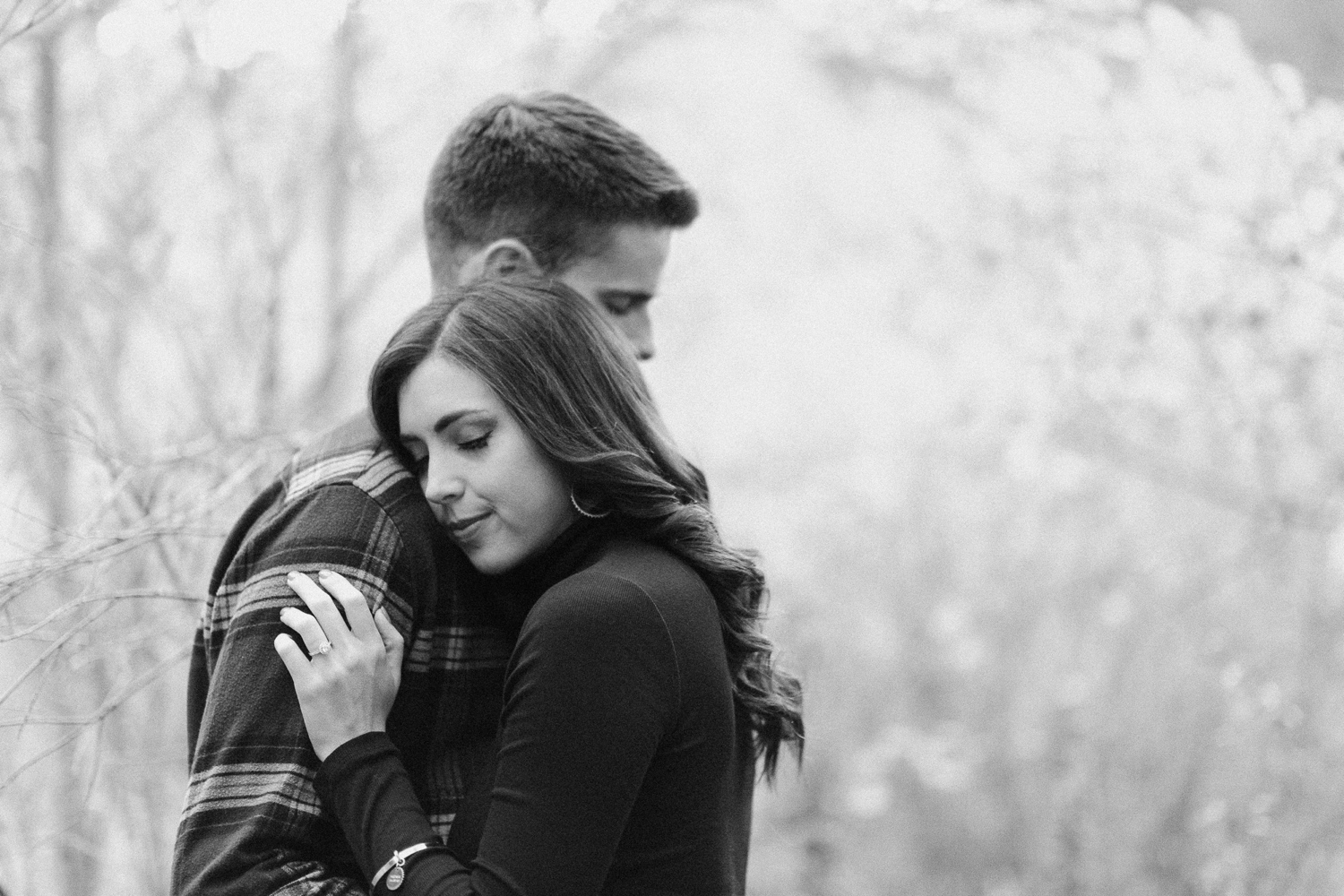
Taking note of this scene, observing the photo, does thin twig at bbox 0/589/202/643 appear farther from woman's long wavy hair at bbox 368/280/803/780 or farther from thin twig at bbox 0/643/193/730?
woman's long wavy hair at bbox 368/280/803/780

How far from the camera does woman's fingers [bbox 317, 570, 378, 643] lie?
1.54m

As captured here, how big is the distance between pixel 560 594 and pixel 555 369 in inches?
13.1

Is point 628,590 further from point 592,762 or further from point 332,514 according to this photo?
point 332,514

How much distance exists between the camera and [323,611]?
1.52 metres

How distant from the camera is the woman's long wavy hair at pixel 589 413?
5.48 feet

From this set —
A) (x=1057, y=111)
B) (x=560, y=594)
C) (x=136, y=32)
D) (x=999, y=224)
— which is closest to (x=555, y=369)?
(x=560, y=594)

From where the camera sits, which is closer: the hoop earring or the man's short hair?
the hoop earring

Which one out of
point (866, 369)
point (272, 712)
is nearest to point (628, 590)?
point (272, 712)

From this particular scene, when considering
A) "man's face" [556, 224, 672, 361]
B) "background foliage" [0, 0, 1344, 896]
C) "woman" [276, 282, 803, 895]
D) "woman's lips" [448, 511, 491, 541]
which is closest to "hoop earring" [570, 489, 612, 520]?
"woman" [276, 282, 803, 895]

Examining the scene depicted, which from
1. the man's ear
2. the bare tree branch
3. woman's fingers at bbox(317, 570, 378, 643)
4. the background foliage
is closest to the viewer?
woman's fingers at bbox(317, 570, 378, 643)

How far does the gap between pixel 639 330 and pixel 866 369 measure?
193 inches

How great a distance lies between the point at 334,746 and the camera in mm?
1509

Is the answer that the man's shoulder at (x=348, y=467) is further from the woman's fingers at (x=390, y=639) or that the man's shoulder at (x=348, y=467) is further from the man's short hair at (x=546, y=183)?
the man's short hair at (x=546, y=183)

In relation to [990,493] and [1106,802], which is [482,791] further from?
[990,493]
